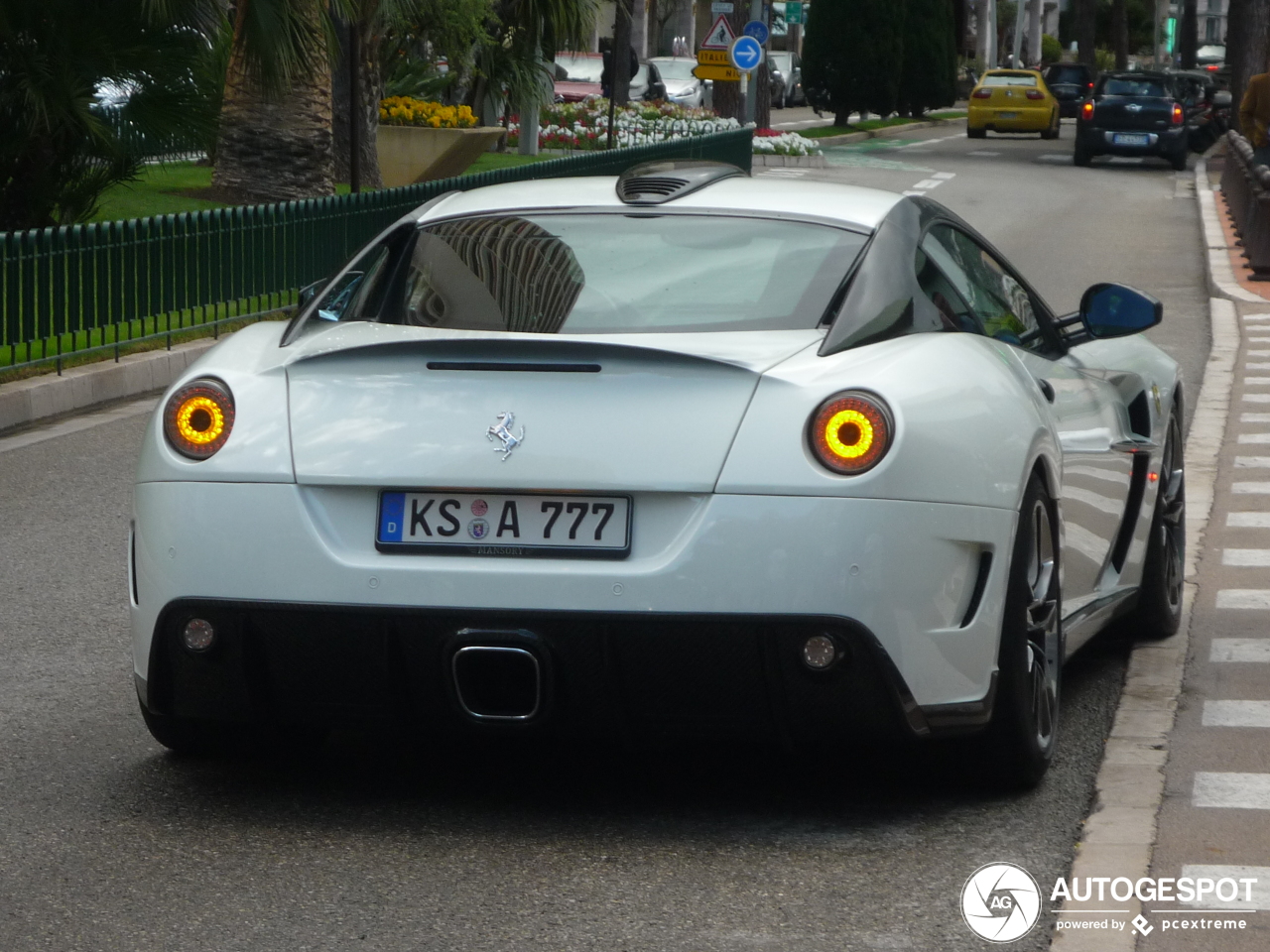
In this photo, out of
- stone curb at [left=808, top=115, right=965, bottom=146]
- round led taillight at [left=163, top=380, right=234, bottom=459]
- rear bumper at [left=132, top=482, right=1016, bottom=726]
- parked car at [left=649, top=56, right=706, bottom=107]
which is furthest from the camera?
parked car at [left=649, top=56, right=706, bottom=107]

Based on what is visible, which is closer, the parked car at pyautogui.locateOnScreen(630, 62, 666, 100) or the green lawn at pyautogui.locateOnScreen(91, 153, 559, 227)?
the green lawn at pyautogui.locateOnScreen(91, 153, 559, 227)

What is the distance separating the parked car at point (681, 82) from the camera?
55.7 m

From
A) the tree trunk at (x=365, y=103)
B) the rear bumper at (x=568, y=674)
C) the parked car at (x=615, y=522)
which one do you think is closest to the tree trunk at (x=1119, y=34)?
the tree trunk at (x=365, y=103)

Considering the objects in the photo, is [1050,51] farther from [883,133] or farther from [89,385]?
[89,385]

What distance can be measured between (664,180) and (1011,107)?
4617 centimetres

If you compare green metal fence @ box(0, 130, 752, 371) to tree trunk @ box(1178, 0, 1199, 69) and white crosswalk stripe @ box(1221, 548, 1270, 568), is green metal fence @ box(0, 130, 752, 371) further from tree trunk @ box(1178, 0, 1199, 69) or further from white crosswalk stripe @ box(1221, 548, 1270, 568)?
tree trunk @ box(1178, 0, 1199, 69)

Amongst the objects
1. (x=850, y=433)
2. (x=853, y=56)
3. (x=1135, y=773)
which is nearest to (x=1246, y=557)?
(x=1135, y=773)

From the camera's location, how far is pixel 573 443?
4.34 meters

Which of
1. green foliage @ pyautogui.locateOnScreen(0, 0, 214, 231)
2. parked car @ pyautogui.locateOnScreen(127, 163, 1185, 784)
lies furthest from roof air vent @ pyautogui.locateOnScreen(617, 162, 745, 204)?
green foliage @ pyautogui.locateOnScreen(0, 0, 214, 231)

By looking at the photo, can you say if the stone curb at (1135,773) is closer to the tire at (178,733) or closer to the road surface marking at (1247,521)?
the road surface marking at (1247,521)

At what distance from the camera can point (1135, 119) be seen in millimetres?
39312

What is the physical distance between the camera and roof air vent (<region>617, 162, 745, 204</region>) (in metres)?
5.33

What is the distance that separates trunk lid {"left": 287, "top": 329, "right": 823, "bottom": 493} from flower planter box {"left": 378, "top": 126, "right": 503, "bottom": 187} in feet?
84.5

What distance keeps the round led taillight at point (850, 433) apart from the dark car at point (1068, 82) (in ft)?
→ 193
